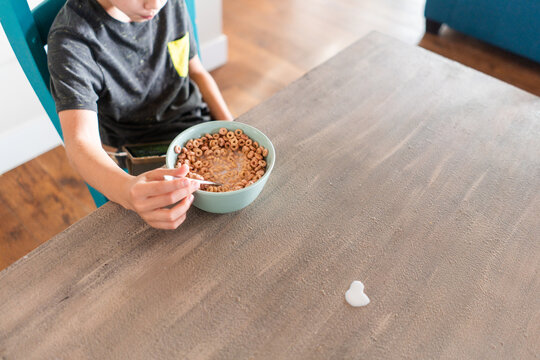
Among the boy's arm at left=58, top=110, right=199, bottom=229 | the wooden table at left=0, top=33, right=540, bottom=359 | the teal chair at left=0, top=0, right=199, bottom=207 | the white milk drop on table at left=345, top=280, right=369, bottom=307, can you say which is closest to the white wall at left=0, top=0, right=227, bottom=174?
the teal chair at left=0, top=0, right=199, bottom=207

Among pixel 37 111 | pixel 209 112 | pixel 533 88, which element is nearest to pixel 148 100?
pixel 209 112

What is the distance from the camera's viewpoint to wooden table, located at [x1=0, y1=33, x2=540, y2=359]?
524 millimetres

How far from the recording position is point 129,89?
900mm

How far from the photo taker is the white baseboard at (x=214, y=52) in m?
2.06

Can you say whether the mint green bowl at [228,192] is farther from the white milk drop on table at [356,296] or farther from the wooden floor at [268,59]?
the wooden floor at [268,59]

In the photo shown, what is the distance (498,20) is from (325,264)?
2120 mm

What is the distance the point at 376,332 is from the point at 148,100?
0.72 m

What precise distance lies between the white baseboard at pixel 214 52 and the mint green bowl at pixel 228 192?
4.71 ft

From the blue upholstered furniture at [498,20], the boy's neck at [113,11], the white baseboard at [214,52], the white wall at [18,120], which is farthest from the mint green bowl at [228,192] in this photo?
the blue upholstered furniture at [498,20]

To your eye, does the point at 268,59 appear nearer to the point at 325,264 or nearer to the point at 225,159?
the point at 225,159

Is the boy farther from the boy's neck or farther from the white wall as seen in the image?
the white wall

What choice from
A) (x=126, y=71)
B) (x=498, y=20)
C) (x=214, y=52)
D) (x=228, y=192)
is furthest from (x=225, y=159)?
(x=498, y=20)

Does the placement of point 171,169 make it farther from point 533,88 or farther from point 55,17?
point 533,88

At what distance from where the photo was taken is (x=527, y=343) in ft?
1.78
